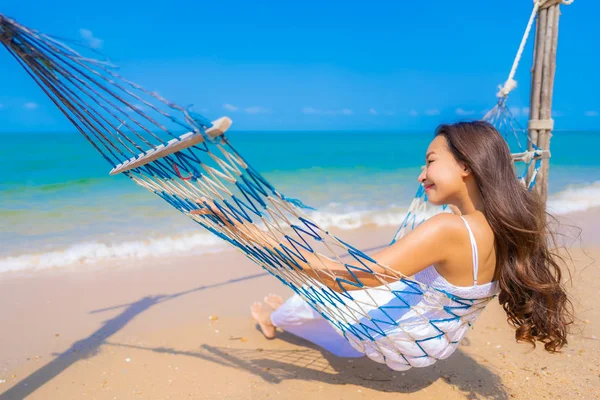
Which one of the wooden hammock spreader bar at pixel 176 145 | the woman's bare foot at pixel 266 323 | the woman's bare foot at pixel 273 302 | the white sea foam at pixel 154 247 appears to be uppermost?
the wooden hammock spreader bar at pixel 176 145

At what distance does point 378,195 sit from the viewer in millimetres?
8844

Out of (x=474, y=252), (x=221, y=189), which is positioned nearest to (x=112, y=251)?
(x=221, y=189)

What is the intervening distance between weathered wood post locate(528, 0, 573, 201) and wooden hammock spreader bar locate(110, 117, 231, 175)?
2.14 m

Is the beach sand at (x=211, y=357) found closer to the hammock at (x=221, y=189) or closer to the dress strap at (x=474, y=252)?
the hammock at (x=221, y=189)

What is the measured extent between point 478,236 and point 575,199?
23.9 feet

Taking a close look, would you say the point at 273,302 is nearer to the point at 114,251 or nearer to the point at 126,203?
the point at 114,251

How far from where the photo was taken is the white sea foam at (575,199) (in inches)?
260

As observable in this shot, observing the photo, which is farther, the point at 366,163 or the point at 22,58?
the point at 366,163

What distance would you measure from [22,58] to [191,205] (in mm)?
661

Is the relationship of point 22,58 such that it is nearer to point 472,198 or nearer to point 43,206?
point 472,198

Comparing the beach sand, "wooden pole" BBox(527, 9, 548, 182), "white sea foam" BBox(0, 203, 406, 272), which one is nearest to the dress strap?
the beach sand

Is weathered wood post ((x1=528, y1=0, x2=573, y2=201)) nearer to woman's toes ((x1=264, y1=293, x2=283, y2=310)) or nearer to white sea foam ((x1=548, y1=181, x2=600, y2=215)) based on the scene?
woman's toes ((x1=264, y1=293, x2=283, y2=310))

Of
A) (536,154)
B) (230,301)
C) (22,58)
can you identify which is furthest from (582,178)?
(22,58)

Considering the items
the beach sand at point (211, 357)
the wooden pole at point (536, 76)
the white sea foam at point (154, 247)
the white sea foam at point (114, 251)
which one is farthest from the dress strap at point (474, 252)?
the white sea foam at point (114, 251)
